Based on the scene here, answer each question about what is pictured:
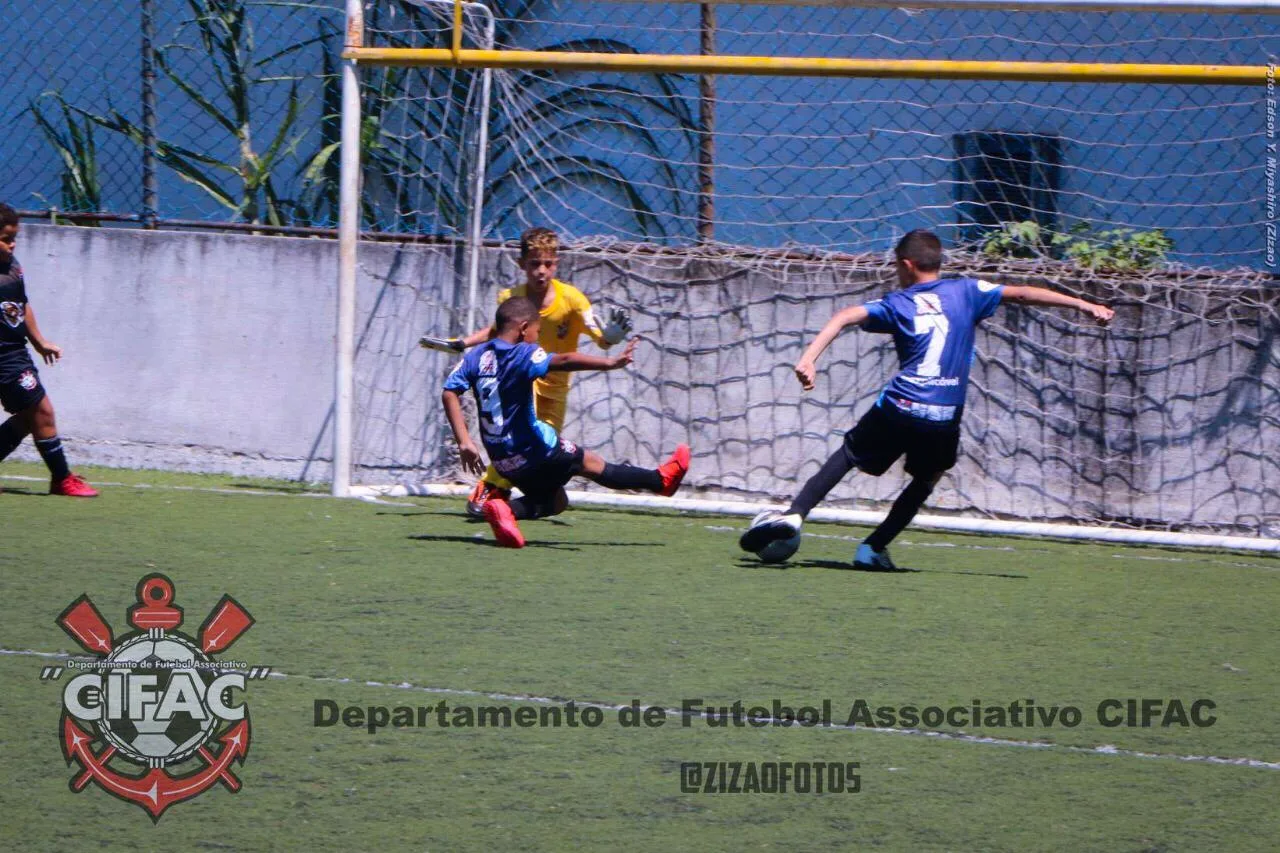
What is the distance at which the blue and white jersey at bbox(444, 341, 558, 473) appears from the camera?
7.16 m

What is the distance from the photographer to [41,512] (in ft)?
24.7

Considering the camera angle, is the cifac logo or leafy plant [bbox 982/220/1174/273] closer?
the cifac logo

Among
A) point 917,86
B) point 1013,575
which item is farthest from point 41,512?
point 917,86

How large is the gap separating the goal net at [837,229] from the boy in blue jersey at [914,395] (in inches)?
68.8

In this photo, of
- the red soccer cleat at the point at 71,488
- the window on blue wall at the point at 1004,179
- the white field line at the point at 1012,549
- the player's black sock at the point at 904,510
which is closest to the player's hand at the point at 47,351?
the red soccer cleat at the point at 71,488

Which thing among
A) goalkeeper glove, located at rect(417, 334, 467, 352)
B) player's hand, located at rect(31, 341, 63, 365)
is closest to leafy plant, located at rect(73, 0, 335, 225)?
player's hand, located at rect(31, 341, 63, 365)

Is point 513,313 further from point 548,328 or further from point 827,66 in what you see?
point 827,66

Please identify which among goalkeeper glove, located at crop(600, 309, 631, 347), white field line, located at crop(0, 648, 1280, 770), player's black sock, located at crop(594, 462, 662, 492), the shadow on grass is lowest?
white field line, located at crop(0, 648, 1280, 770)

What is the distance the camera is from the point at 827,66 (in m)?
7.91

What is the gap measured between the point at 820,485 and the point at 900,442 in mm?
379

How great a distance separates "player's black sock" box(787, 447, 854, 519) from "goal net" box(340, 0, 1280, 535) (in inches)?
76.1

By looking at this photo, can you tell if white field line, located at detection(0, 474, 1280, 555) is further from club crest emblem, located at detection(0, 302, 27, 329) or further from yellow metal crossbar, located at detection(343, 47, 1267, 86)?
yellow metal crossbar, located at detection(343, 47, 1267, 86)

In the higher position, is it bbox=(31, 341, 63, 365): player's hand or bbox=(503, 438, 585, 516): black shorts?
bbox=(31, 341, 63, 365): player's hand

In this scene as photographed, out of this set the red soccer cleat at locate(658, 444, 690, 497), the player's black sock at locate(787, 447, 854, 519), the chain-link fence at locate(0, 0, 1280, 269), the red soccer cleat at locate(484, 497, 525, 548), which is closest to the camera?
the player's black sock at locate(787, 447, 854, 519)
